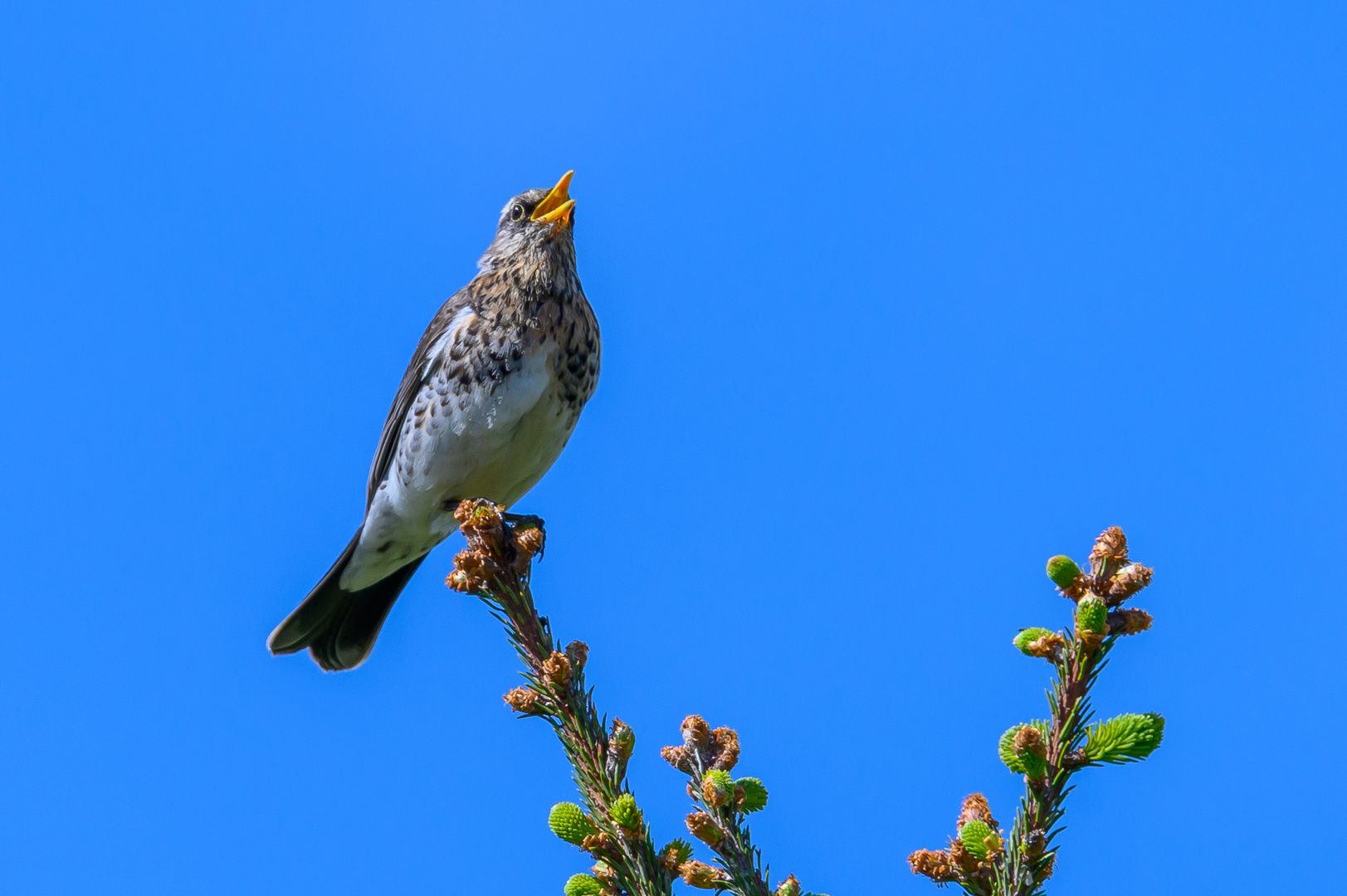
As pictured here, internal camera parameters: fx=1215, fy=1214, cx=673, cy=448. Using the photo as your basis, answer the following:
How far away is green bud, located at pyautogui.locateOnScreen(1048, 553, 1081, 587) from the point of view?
2.26 m

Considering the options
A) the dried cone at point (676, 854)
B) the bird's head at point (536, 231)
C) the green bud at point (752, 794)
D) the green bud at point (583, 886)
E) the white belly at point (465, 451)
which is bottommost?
the green bud at point (583, 886)

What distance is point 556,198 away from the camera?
630 cm

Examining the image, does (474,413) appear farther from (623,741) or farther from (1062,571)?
(1062,571)

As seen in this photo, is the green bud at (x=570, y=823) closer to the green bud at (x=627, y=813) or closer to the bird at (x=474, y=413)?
the green bud at (x=627, y=813)

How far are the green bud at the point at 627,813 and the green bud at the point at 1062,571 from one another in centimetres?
94

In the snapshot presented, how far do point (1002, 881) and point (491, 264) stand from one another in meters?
4.60

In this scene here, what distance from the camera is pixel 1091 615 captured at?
2240 millimetres

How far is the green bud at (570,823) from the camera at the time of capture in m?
2.47

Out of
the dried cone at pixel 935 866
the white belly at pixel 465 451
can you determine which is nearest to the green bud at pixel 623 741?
the dried cone at pixel 935 866

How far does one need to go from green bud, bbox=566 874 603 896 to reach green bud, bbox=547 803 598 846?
74 mm

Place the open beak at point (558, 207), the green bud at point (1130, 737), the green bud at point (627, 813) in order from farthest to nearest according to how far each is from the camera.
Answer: the open beak at point (558, 207) → the green bud at point (627, 813) → the green bud at point (1130, 737)

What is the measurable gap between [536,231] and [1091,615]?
4.30 m

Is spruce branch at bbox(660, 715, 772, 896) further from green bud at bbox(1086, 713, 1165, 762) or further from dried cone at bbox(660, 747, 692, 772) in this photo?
green bud at bbox(1086, 713, 1165, 762)

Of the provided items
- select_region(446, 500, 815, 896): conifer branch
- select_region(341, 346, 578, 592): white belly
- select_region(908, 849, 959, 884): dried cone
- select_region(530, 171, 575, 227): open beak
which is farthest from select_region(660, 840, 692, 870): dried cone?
select_region(530, 171, 575, 227): open beak
